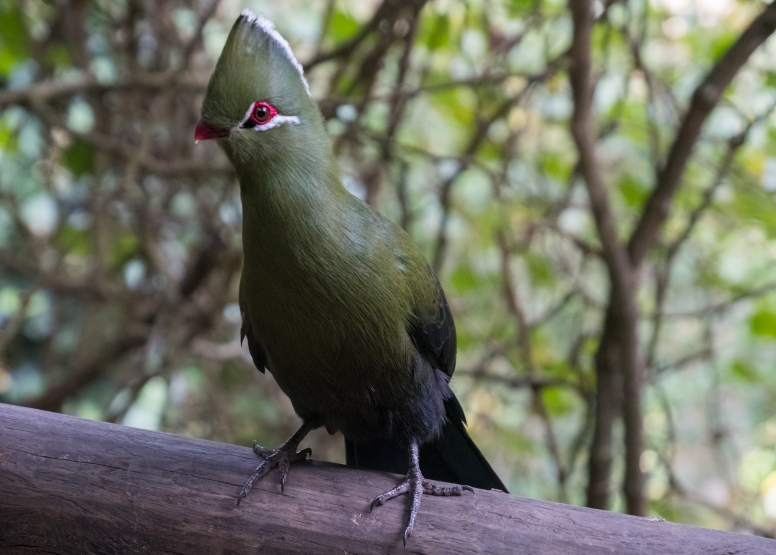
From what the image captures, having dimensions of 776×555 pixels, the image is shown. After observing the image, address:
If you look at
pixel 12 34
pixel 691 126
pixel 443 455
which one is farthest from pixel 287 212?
pixel 12 34

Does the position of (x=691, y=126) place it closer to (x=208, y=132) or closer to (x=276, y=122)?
(x=276, y=122)

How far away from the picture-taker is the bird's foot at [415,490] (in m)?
1.51

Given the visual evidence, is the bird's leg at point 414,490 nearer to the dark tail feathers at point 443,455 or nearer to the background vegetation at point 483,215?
the dark tail feathers at point 443,455

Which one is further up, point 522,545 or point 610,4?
point 610,4

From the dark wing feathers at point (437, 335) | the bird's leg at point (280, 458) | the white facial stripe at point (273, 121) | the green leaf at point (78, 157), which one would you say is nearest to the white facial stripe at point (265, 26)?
the white facial stripe at point (273, 121)

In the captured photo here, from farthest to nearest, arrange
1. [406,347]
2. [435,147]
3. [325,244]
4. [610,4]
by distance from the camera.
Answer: [435,147] < [610,4] < [406,347] < [325,244]

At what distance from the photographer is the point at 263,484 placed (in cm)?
154

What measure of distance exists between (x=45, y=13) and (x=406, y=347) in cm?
277

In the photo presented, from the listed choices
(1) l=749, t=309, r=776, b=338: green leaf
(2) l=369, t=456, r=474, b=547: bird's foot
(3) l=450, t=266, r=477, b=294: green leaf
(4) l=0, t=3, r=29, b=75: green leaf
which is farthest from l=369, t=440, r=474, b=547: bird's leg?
(4) l=0, t=3, r=29, b=75: green leaf

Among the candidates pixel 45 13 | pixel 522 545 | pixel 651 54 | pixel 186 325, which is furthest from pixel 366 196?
pixel 522 545

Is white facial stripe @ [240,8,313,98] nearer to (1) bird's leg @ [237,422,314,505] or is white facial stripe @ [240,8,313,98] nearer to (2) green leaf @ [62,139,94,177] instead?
(1) bird's leg @ [237,422,314,505]

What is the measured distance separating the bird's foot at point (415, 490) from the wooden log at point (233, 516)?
0.06ft

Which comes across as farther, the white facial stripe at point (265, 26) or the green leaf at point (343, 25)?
the green leaf at point (343, 25)

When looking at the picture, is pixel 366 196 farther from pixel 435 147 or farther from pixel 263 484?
pixel 263 484
